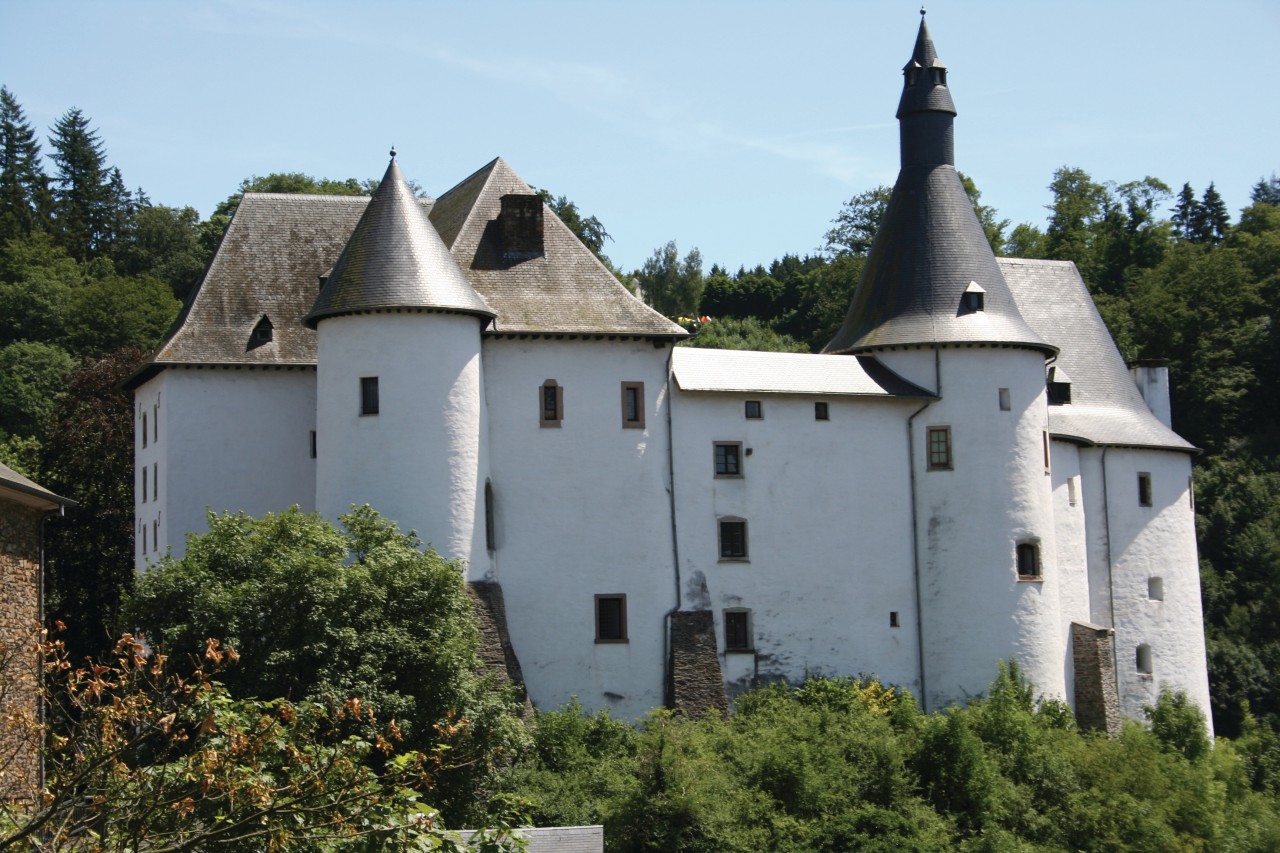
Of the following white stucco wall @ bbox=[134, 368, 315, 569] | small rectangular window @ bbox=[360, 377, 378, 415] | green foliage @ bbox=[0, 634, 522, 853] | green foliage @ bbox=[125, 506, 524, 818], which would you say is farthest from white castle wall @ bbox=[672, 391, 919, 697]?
green foliage @ bbox=[0, 634, 522, 853]

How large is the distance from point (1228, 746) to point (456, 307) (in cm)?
2142

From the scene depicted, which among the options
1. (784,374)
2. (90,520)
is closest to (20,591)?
(784,374)

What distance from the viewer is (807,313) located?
8494 centimetres

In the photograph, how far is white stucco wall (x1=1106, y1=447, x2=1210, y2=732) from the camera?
4466cm

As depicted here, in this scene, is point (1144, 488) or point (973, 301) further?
point (1144, 488)

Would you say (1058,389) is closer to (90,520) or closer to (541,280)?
(541,280)

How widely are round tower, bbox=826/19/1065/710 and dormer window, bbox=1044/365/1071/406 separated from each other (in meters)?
4.18

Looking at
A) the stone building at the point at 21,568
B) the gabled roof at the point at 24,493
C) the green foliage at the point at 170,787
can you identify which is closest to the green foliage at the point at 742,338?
the gabled roof at the point at 24,493

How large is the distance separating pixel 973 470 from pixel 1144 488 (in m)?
7.31

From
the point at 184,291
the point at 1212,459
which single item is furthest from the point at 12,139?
the point at 1212,459

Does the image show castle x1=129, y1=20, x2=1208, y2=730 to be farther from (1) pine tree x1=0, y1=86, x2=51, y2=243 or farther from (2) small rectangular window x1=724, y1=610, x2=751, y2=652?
(1) pine tree x1=0, y1=86, x2=51, y2=243

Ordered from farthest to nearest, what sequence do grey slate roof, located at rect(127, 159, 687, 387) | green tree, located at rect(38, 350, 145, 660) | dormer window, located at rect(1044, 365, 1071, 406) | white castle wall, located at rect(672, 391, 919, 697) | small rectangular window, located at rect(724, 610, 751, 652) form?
green tree, located at rect(38, 350, 145, 660)
dormer window, located at rect(1044, 365, 1071, 406)
white castle wall, located at rect(672, 391, 919, 697)
small rectangular window, located at rect(724, 610, 751, 652)
grey slate roof, located at rect(127, 159, 687, 387)

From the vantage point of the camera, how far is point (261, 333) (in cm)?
4000

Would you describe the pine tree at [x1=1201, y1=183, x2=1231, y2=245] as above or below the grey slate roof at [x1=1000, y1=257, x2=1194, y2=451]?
above
